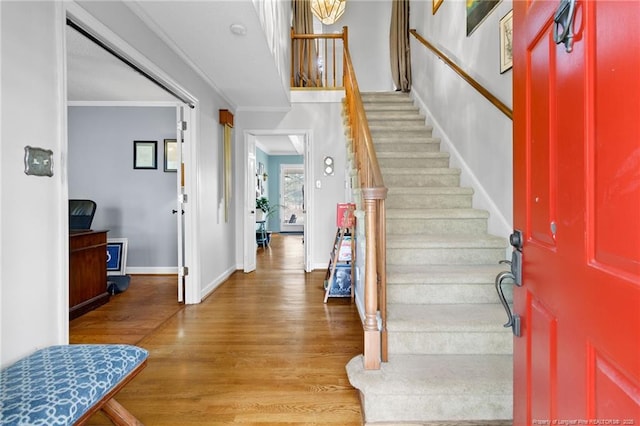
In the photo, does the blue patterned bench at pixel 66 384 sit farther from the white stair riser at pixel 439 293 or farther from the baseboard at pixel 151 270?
the baseboard at pixel 151 270

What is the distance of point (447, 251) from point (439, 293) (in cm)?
44

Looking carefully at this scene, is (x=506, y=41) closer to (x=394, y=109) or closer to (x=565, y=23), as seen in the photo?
(x=565, y=23)

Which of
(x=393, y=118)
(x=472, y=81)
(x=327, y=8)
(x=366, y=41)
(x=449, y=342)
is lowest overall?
(x=449, y=342)

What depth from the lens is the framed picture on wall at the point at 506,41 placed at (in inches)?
91.1

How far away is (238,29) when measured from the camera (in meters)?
2.60

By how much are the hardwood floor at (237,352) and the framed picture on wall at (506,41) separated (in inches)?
92.0

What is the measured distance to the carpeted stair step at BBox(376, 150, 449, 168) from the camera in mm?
3504

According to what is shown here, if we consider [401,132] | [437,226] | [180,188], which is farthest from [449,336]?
[180,188]

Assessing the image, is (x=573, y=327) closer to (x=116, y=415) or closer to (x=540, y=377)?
(x=540, y=377)

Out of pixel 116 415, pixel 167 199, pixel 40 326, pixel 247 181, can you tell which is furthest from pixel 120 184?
pixel 116 415

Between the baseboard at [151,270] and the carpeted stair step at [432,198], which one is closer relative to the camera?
the carpeted stair step at [432,198]

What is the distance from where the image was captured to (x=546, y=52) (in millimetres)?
875

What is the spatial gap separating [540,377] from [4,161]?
2.15 metres

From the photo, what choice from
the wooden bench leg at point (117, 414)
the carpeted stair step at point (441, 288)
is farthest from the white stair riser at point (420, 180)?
the wooden bench leg at point (117, 414)
